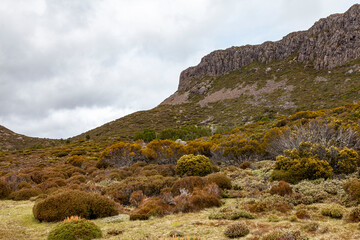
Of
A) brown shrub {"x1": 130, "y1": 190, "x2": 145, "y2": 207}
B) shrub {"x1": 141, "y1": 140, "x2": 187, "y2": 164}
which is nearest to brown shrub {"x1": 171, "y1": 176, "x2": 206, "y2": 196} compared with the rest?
brown shrub {"x1": 130, "y1": 190, "x2": 145, "y2": 207}

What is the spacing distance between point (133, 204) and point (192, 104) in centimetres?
9522

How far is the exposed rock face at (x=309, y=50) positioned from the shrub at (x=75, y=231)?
98409 mm

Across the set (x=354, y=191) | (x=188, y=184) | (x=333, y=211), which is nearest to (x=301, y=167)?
(x=354, y=191)

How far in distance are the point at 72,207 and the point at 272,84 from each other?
310ft

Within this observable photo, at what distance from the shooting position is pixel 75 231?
667 centimetres

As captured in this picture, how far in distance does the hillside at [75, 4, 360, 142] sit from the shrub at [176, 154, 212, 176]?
49.4 metres

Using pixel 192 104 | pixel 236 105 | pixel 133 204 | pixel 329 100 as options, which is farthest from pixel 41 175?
pixel 192 104

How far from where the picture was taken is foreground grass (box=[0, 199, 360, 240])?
6023 mm

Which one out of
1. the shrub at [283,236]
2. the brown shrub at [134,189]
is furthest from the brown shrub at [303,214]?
the brown shrub at [134,189]

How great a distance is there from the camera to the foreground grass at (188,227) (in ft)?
19.8

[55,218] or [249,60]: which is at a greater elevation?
[249,60]

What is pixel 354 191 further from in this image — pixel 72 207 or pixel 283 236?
pixel 72 207

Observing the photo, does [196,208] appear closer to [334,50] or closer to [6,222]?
[6,222]

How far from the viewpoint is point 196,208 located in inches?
383
